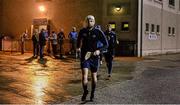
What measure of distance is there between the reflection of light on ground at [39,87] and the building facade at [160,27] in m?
16.0

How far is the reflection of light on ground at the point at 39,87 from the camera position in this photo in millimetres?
9544

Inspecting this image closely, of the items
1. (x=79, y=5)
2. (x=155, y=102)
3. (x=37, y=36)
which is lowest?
(x=155, y=102)

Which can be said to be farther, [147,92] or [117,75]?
[117,75]

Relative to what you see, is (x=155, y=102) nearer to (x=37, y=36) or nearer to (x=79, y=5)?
(x=37, y=36)

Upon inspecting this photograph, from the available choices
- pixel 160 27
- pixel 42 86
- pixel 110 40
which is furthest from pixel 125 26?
pixel 42 86

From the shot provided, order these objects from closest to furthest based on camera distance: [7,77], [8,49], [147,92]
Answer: [147,92]
[7,77]
[8,49]

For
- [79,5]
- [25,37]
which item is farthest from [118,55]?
[25,37]

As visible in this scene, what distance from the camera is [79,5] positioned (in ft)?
98.5

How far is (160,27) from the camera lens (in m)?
33.3

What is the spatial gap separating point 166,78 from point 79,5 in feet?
53.6

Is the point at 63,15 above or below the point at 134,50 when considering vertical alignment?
above

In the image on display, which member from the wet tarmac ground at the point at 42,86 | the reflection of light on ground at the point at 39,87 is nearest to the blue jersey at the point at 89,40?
the wet tarmac ground at the point at 42,86

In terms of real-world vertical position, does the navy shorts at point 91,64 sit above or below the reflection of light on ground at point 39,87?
above

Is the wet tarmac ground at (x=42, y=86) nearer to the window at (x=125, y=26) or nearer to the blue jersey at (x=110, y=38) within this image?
Answer: the blue jersey at (x=110, y=38)
